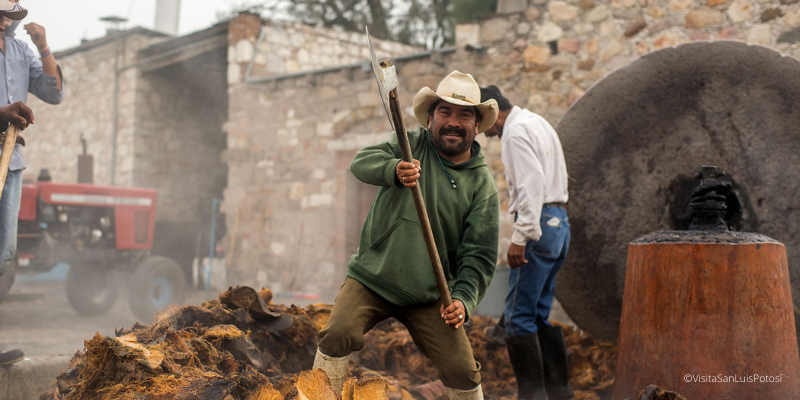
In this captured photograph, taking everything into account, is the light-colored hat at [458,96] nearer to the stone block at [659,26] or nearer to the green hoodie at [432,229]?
A: the green hoodie at [432,229]

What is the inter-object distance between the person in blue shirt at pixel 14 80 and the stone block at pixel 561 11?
484 centimetres

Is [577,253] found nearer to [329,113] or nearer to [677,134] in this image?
[677,134]

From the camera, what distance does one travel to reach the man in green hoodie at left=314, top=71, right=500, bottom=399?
251 cm

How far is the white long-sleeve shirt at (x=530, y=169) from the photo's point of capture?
11.1 ft

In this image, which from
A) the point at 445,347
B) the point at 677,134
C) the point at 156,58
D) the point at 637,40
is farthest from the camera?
the point at 156,58

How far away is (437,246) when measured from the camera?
2.62 metres

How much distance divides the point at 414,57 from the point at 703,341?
543 centimetres

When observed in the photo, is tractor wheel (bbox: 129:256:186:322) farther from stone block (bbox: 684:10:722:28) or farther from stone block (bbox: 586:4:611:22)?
stone block (bbox: 684:10:722:28)

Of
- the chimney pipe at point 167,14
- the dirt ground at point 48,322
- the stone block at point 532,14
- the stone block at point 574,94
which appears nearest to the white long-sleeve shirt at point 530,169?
the dirt ground at point 48,322

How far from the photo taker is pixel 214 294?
9.31 metres

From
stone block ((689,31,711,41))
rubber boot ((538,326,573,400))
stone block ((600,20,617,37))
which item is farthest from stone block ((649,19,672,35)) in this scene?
rubber boot ((538,326,573,400))

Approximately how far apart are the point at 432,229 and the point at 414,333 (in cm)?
44

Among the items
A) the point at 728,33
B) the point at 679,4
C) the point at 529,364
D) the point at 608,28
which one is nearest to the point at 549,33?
the point at 608,28

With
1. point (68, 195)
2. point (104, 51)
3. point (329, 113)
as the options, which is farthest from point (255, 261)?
point (104, 51)
